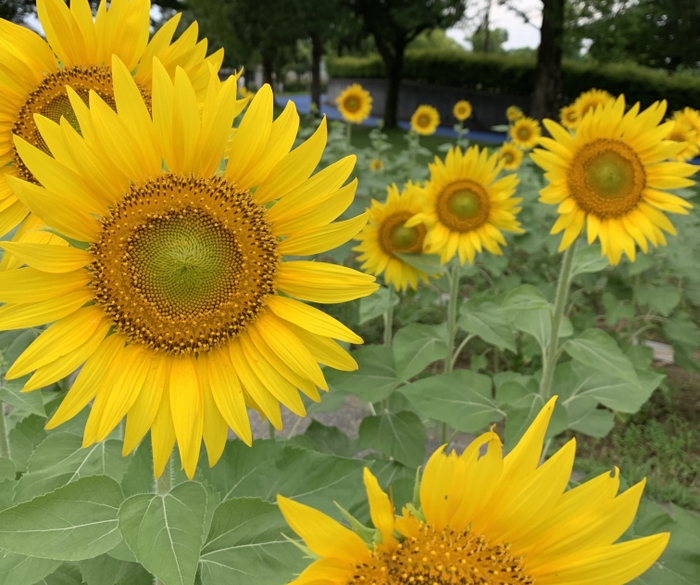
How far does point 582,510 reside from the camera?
34.9 inches

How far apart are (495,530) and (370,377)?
5.06 feet

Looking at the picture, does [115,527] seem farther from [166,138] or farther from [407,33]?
[407,33]

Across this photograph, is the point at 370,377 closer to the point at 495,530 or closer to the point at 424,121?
the point at 495,530

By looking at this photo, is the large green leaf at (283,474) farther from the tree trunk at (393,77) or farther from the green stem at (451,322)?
the tree trunk at (393,77)

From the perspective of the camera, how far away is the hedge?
20816mm

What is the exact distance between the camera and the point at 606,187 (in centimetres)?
236

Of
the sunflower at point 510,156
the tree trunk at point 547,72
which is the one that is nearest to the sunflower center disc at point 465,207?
the sunflower at point 510,156

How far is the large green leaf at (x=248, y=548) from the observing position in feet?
4.12

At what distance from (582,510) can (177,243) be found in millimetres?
879

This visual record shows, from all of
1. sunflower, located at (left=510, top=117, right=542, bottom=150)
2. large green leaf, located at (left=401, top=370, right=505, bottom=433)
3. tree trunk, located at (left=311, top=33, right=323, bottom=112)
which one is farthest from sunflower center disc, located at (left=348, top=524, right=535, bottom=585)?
tree trunk, located at (left=311, top=33, right=323, bottom=112)

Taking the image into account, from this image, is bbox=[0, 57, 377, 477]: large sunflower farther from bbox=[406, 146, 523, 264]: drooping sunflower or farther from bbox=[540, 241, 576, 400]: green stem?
bbox=[406, 146, 523, 264]: drooping sunflower

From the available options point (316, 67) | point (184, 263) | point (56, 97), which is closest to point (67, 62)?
point (56, 97)

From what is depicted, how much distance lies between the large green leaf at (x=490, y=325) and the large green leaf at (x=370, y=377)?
37 cm

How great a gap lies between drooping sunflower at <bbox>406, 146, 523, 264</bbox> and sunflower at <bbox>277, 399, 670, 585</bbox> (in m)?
2.01
